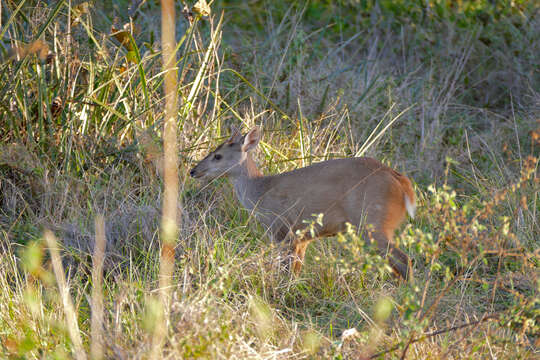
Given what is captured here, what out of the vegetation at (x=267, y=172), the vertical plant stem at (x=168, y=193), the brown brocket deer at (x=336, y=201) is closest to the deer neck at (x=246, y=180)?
the brown brocket deer at (x=336, y=201)

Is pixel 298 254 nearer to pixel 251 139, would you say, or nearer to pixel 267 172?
pixel 251 139

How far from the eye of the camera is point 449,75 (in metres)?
7.22

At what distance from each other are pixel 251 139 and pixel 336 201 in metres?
0.93

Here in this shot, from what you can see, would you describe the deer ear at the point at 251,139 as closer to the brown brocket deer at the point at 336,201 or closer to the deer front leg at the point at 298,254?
the brown brocket deer at the point at 336,201

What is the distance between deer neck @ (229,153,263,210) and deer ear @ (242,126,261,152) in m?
0.09

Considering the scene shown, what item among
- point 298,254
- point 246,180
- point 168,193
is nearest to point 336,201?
point 298,254

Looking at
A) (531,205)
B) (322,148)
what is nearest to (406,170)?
(322,148)

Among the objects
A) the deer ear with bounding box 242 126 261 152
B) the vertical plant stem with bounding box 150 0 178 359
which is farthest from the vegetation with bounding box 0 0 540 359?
the deer ear with bounding box 242 126 261 152

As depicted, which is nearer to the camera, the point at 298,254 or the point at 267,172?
the point at 298,254

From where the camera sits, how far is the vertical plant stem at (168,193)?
296cm

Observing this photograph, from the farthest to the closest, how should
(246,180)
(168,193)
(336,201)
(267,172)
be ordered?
(267,172) → (246,180) → (336,201) → (168,193)

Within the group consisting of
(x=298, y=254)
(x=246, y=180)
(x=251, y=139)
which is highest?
(x=251, y=139)

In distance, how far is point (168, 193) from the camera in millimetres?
4402

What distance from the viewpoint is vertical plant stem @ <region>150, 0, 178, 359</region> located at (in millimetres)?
2960
